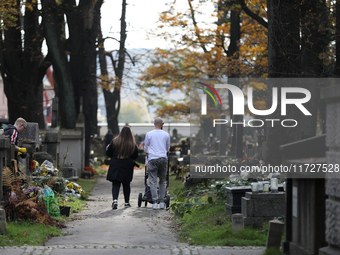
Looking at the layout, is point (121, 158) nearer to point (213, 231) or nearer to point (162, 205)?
point (162, 205)

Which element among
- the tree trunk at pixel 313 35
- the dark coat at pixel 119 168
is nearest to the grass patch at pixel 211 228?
the dark coat at pixel 119 168

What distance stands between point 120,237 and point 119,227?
99cm

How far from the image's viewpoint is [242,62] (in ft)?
66.3

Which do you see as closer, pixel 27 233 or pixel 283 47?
pixel 27 233

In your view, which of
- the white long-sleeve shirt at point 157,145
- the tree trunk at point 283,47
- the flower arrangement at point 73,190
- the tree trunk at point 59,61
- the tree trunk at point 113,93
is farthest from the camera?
the tree trunk at point 113,93

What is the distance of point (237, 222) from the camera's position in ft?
24.5

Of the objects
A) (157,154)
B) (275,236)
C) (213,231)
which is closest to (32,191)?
(157,154)

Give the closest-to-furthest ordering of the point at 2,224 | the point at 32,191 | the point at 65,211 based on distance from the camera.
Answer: the point at 2,224
the point at 32,191
the point at 65,211

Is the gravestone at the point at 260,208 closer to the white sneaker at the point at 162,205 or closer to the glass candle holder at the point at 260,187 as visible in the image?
the glass candle holder at the point at 260,187

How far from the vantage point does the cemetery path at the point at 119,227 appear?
760cm

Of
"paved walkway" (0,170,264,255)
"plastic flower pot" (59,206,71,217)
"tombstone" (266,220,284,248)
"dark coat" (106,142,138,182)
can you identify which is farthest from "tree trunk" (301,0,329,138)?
"tombstone" (266,220,284,248)

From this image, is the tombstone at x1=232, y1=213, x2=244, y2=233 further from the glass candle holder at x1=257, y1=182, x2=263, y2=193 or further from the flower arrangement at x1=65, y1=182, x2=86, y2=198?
the flower arrangement at x1=65, y1=182, x2=86, y2=198

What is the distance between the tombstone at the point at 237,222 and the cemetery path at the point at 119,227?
0.84 metres

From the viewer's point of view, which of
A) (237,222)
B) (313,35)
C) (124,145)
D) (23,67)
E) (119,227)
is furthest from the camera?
(23,67)
